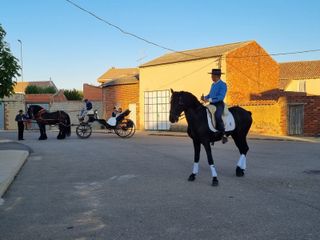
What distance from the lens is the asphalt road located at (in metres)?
5.75

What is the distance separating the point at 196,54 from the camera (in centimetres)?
3259

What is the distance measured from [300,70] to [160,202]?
50.0m

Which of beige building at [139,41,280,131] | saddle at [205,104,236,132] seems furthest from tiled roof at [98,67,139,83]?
saddle at [205,104,236,132]

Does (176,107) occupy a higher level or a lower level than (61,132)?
higher

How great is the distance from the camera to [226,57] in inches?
1136

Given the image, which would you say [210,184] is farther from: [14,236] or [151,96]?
[151,96]

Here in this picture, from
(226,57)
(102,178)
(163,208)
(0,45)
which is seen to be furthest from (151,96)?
(163,208)

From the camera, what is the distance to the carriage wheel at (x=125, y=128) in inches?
954

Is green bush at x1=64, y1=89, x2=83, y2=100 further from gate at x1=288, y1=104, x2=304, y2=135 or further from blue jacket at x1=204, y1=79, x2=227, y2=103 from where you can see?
blue jacket at x1=204, y1=79, x2=227, y2=103

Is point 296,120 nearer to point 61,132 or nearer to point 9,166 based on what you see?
point 61,132

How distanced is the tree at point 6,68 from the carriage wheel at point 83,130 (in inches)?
374

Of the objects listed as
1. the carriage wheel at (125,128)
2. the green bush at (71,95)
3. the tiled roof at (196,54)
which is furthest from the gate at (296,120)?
the green bush at (71,95)

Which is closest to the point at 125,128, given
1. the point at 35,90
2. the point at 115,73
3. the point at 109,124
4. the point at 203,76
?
the point at 109,124

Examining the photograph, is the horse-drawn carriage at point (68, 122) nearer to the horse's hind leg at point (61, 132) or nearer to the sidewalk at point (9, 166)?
the horse's hind leg at point (61, 132)
